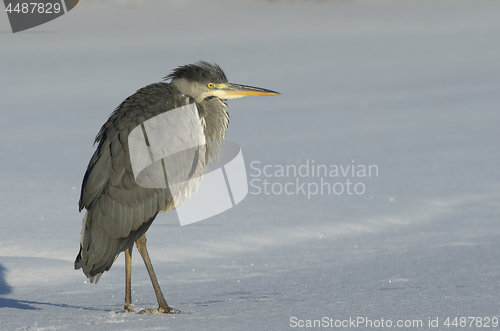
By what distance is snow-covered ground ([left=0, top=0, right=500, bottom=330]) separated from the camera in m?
4.85

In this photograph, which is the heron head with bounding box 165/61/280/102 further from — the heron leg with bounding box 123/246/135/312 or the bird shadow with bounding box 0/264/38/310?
the bird shadow with bounding box 0/264/38/310

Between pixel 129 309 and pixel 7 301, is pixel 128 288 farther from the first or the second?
pixel 7 301

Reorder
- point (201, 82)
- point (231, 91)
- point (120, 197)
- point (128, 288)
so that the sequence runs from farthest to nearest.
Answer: point (231, 91) < point (201, 82) < point (128, 288) < point (120, 197)

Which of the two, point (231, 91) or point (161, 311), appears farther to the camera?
point (231, 91)

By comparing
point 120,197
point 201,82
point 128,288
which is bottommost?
point 128,288

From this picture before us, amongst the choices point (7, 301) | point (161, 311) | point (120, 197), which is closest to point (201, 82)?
point (120, 197)

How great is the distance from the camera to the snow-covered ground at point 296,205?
4848mm

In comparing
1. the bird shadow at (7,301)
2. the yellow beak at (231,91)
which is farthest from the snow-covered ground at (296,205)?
the yellow beak at (231,91)

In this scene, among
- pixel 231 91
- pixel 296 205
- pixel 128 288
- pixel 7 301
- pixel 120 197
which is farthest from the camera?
pixel 296 205

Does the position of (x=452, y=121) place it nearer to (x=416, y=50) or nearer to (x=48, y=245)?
(x=48, y=245)

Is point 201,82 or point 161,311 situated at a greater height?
point 201,82

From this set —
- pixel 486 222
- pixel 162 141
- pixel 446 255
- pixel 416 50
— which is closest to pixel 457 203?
pixel 486 222

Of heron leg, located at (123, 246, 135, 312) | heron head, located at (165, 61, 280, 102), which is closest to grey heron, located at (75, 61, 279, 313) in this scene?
heron leg, located at (123, 246, 135, 312)

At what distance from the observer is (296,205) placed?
763 cm
